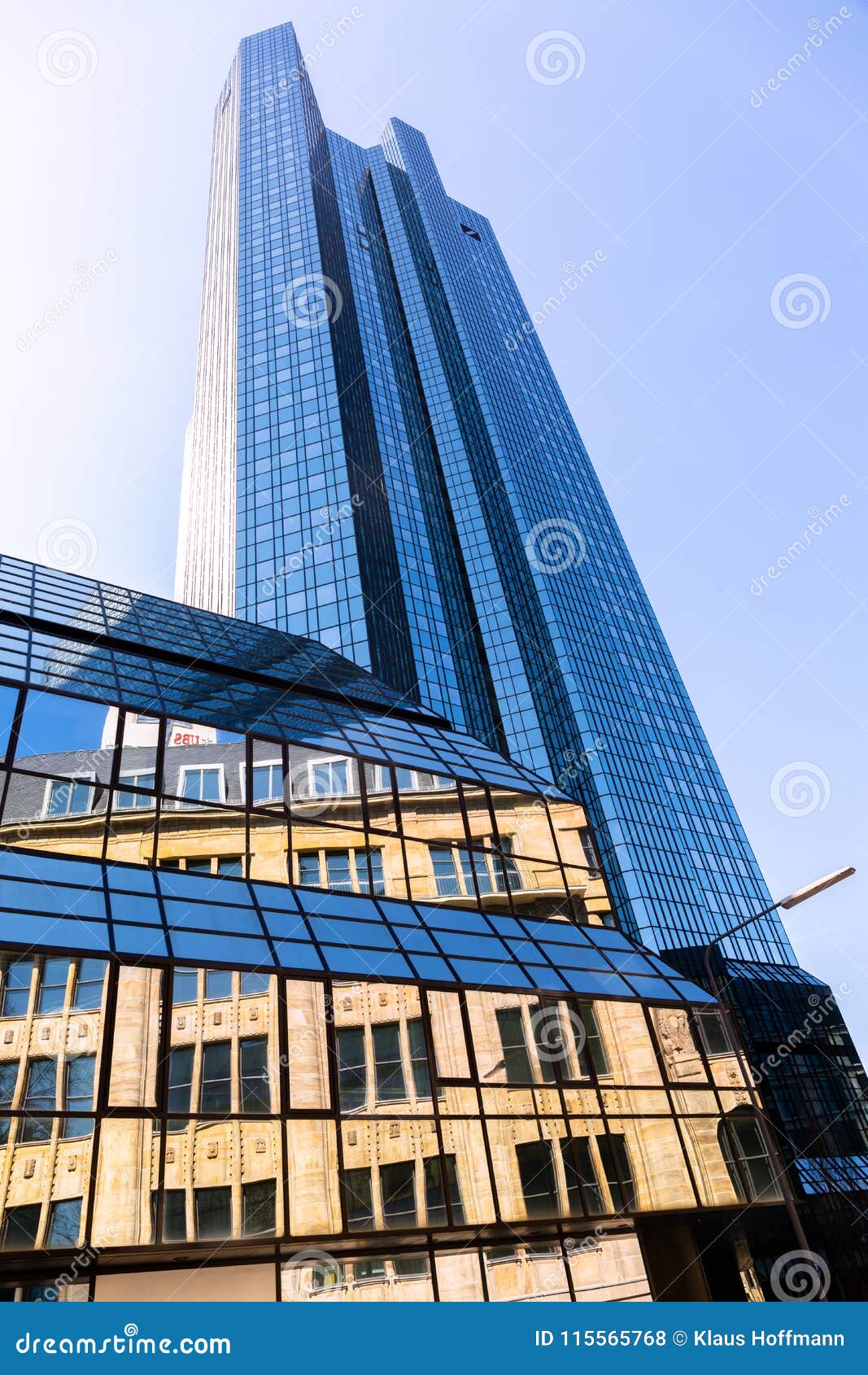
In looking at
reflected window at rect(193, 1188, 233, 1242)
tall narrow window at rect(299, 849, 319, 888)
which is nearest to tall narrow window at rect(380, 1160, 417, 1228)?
reflected window at rect(193, 1188, 233, 1242)

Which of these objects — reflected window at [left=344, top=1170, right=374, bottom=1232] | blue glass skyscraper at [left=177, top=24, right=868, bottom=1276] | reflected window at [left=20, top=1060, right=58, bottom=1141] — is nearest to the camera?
reflected window at [left=20, top=1060, right=58, bottom=1141]

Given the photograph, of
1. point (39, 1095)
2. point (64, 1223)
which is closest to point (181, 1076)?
point (39, 1095)

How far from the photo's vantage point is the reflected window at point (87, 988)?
17000 millimetres

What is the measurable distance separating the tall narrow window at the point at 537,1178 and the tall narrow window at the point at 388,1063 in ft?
10.7

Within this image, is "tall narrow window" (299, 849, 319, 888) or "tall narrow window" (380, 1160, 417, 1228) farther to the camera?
"tall narrow window" (299, 849, 319, 888)

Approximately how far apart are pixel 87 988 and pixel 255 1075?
3.83 meters

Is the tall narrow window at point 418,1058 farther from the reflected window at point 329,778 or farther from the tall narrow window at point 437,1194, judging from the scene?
the reflected window at point 329,778

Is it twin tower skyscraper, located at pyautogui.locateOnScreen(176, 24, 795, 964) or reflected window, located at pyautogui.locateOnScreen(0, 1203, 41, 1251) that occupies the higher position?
twin tower skyscraper, located at pyautogui.locateOnScreen(176, 24, 795, 964)

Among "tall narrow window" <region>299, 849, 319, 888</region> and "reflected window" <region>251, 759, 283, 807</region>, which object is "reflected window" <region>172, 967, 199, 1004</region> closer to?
"tall narrow window" <region>299, 849, 319, 888</region>

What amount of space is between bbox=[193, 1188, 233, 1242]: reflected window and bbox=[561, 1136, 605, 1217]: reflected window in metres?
7.07

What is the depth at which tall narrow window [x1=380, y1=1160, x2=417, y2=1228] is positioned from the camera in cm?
1744

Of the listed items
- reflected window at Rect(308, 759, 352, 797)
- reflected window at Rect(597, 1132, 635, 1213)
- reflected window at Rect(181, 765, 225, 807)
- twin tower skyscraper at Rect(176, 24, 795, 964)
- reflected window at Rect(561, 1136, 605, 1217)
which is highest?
twin tower skyscraper at Rect(176, 24, 795, 964)
